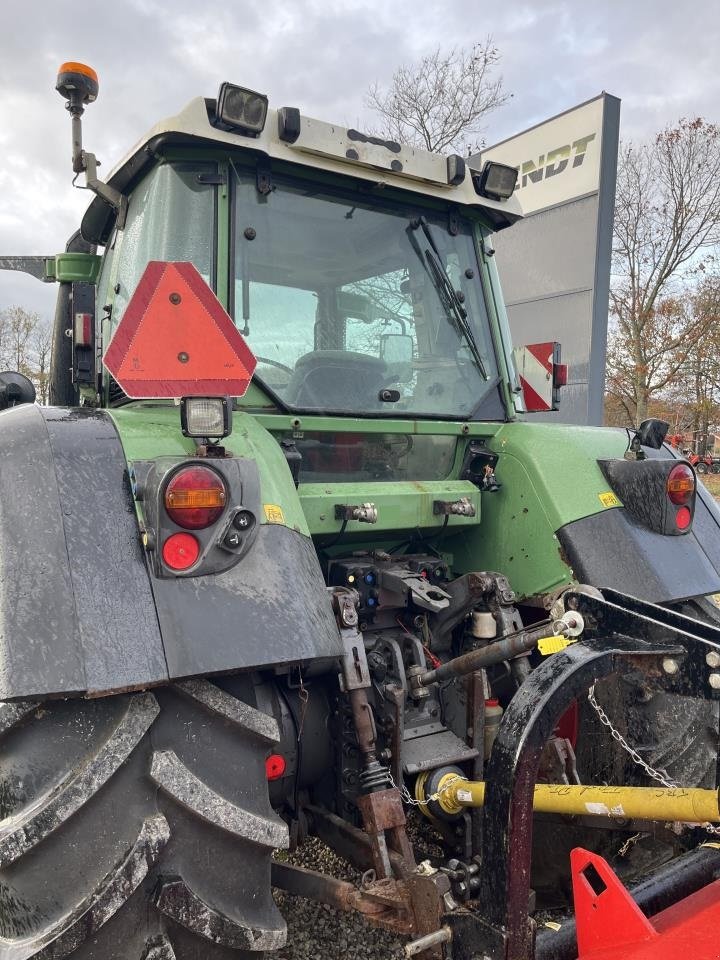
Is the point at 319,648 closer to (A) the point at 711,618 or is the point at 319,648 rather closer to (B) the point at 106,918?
(B) the point at 106,918

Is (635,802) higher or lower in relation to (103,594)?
lower

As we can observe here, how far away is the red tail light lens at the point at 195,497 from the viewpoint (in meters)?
1.77

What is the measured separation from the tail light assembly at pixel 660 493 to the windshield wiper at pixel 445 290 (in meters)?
0.85

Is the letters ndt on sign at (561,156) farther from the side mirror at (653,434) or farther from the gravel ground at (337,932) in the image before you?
the gravel ground at (337,932)

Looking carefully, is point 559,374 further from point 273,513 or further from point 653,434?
point 273,513

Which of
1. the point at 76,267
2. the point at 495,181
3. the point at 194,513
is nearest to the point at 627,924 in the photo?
the point at 194,513

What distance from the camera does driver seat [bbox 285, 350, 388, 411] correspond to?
2.74 m

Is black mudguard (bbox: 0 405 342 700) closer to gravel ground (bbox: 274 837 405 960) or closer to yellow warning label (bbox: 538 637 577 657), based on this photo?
yellow warning label (bbox: 538 637 577 657)

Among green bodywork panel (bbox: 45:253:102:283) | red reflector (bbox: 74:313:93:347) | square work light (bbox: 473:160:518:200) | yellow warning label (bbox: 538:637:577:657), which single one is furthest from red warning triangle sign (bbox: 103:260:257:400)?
green bodywork panel (bbox: 45:253:102:283)

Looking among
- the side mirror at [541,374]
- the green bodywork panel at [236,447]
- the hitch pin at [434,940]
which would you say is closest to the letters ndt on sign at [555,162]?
the side mirror at [541,374]

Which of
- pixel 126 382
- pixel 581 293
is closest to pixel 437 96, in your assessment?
pixel 581 293

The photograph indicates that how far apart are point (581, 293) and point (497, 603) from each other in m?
6.93

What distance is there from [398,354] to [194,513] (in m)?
1.52

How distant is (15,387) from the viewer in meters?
2.81
